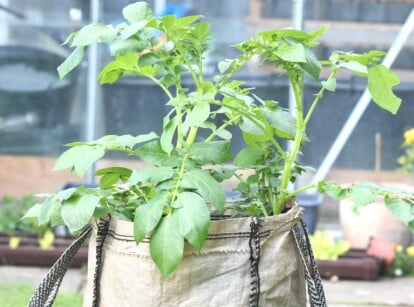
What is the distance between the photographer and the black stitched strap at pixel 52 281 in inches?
38.0

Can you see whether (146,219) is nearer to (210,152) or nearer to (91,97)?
(210,152)

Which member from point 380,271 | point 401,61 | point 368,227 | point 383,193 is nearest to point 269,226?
point 383,193

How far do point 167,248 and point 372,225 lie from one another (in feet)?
8.80

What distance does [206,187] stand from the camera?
2.90 feet

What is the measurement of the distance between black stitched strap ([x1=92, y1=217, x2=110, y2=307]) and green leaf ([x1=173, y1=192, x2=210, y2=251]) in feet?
0.43

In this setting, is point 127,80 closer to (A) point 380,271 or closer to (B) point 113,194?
(A) point 380,271

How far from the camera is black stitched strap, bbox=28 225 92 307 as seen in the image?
97cm

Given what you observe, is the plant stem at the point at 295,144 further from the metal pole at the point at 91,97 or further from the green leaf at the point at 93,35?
the metal pole at the point at 91,97

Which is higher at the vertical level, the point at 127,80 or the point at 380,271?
the point at 127,80

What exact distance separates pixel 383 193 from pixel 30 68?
3008mm

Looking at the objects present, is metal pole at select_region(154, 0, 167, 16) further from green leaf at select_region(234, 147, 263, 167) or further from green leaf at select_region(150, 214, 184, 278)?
green leaf at select_region(150, 214, 184, 278)

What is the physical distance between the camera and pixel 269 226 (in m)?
0.90

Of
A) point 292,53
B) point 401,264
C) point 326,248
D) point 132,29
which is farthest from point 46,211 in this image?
point 401,264

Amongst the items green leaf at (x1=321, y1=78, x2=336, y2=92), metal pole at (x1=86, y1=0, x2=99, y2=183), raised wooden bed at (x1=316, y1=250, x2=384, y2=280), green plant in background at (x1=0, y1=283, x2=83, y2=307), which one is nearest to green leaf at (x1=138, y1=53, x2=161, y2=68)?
green leaf at (x1=321, y1=78, x2=336, y2=92)
